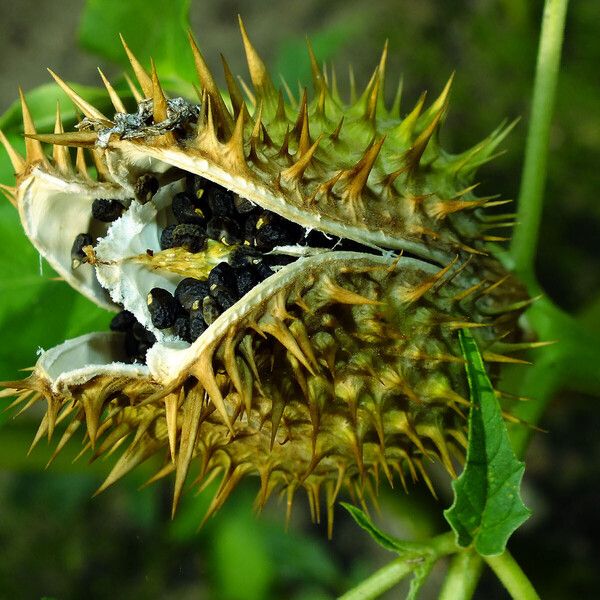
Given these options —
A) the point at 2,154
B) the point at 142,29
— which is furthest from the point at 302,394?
the point at 142,29

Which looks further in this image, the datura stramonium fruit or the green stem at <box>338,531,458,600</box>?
the green stem at <box>338,531,458,600</box>

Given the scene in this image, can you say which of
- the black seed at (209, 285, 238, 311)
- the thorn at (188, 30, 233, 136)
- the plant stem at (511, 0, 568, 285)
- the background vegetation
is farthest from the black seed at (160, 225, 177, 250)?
the plant stem at (511, 0, 568, 285)

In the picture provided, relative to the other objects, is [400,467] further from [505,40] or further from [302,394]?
[505,40]

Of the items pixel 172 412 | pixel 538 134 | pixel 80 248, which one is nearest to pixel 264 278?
pixel 172 412

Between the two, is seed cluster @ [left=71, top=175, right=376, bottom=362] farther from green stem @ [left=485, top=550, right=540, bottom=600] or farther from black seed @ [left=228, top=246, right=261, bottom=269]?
green stem @ [left=485, top=550, right=540, bottom=600]

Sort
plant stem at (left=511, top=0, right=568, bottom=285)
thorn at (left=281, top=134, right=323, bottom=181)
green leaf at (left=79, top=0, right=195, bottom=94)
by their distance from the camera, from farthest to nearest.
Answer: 1. green leaf at (left=79, top=0, right=195, bottom=94)
2. plant stem at (left=511, top=0, right=568, bottom=285)
3. thorn at (left=281, top=134, right=323, bottom=181)

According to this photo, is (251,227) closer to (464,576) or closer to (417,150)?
(417,150)
